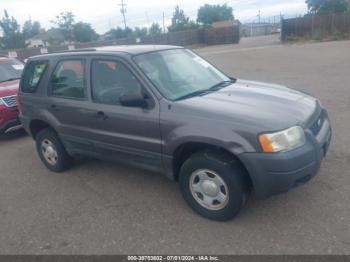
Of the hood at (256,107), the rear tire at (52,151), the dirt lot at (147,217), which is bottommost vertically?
the dirt lot at (147,217)

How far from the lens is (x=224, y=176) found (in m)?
3.41

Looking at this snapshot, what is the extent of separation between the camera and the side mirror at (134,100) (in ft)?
12.2

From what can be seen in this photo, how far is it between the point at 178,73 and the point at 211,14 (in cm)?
7192

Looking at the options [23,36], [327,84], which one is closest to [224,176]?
[327,84]

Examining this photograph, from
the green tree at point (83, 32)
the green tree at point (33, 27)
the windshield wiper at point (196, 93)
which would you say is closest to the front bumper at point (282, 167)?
the windshield wiper at point (196, 93)

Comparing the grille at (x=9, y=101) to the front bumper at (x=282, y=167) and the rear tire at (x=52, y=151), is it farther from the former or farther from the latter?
the front bumper at (x=282, y=167)

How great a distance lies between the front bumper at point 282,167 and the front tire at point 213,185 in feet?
0.68

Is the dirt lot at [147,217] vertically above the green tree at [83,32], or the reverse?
the green tree at [83,32]

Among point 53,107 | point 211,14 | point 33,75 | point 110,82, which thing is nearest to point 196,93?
point 110,82


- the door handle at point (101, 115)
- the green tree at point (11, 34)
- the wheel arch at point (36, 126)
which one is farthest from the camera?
the green tree at point (11, 34)

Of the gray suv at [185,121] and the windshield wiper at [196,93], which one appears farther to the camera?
the windshield wiper at [196,93]

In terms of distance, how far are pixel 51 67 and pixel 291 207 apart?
143 inches

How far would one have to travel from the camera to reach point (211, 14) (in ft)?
236

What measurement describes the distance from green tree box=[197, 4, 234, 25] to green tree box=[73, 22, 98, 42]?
840 inches
